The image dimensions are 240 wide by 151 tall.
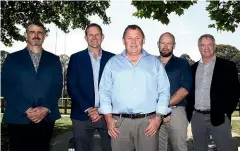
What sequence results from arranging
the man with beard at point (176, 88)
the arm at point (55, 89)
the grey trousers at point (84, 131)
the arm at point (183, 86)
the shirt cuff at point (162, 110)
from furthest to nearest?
the man with beard at point (176, 88) < the arm at point (183, 86) < the grey trousers at point (84, 131) < the arm at point (55, 89) < the shirt cuff at point (162, 110)

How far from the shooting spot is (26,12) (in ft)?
39.7

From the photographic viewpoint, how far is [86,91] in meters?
4.39

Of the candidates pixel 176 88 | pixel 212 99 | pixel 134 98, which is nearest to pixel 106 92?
pixel 134 98

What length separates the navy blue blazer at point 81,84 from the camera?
172 inches

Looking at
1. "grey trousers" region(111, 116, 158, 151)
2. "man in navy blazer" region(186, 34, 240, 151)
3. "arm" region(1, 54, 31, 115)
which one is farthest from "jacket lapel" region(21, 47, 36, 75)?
"man in navy blazer" region(186, 34, 240, 151)

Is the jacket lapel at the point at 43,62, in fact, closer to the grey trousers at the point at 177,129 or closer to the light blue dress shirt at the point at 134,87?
the light blue dress shirt at the point at 134,87

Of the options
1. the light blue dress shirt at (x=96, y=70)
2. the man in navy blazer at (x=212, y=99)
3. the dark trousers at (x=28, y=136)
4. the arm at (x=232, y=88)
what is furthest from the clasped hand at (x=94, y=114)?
the arm at (x=232, y=88)

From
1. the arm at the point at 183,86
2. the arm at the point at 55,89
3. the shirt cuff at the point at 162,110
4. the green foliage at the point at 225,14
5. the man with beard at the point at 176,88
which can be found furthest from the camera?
the green foliage at the point at 225,14

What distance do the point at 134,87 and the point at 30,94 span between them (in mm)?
1406

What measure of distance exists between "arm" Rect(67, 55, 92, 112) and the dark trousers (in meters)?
0.52

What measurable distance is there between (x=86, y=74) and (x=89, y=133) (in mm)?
811

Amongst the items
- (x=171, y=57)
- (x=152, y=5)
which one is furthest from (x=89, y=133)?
(x=152, y=5)

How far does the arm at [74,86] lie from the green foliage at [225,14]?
7.45m

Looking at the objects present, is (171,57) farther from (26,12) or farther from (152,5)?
(26,12)
